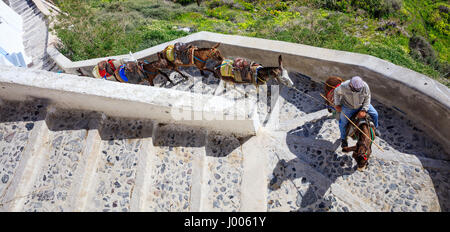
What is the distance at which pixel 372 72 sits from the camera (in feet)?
17.8

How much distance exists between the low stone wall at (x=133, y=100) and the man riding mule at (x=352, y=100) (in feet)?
5.12

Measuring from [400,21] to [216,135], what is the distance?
1294cm

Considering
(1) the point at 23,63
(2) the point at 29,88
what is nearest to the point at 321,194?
(2) the point at 29,88

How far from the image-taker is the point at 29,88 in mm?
5488

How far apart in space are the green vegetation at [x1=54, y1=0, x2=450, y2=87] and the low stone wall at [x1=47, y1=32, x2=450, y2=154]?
2174 millimetres

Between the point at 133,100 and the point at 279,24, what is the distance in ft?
29.3

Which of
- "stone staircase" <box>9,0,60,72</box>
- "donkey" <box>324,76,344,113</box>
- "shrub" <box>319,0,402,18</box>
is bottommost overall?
"stone staircase" <box>9,0,60,72</box>

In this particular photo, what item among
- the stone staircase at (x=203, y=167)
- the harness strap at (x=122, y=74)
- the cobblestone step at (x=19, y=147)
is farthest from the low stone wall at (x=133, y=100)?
the harness strap at (x=122, y=74)

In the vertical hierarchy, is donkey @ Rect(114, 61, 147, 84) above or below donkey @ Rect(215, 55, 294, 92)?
below

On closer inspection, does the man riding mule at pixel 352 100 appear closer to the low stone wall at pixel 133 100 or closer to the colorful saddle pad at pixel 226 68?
the low stone wall at pixel 133 100

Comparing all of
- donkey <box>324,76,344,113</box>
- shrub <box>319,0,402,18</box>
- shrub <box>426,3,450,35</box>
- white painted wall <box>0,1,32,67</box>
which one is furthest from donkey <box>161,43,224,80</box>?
shrub <box>426,3,450,35</box>

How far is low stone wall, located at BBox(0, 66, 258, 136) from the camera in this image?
4.93 metres

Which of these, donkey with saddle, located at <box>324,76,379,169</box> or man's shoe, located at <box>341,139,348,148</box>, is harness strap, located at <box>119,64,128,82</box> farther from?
man's shoe, located at <box>341,139,348,148</box>

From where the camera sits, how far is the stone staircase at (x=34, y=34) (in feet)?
34.0
